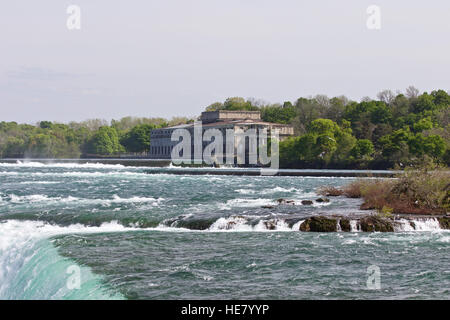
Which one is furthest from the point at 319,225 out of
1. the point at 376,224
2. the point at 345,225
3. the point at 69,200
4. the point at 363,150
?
the point at 363,150

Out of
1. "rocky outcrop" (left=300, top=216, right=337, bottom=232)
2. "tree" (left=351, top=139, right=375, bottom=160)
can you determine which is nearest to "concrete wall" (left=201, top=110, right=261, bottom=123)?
"tree" (left=351, top=139, right=375, bottom=160)

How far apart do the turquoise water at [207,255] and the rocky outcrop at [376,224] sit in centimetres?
88

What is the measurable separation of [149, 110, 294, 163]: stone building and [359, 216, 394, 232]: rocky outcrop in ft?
380

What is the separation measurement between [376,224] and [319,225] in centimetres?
289

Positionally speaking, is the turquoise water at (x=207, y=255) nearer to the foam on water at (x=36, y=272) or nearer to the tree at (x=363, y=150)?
the foam on water at (x=36, y=272)

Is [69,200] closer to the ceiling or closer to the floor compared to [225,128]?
closer to the floor

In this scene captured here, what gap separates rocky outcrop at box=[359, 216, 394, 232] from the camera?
3058 cm

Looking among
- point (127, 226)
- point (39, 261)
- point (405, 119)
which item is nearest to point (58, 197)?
point (127, 226)

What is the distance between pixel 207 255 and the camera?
24703 mm

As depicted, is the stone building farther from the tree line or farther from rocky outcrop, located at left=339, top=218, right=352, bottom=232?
rocky outcrop, located at left=339, top=218, right=352, bottom=232

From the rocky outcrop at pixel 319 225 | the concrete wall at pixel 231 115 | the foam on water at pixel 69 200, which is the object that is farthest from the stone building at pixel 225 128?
the rocky outcrop at pixel 319 225

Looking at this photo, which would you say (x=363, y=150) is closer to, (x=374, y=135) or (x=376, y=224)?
(x=374, y=135)

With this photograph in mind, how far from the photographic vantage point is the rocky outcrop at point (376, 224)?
30.6 metres
